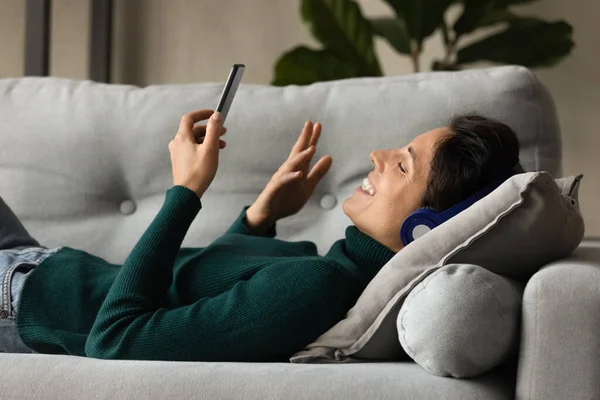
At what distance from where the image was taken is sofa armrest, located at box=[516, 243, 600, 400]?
0.86 m

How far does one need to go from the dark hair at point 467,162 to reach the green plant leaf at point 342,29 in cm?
163

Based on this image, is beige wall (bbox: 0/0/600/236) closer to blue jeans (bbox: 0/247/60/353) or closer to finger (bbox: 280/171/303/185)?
finger (bbox: 280/171/303/185)

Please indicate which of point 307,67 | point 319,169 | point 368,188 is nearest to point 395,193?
point 368,188

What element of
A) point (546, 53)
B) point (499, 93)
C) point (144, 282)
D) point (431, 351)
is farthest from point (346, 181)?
point (546, 53)

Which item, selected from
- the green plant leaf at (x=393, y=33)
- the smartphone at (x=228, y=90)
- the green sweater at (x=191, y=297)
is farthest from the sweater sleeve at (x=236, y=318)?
the green plant leaf at (x=393, y=33)

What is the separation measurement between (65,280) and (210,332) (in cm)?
41

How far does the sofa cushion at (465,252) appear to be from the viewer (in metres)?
1.04

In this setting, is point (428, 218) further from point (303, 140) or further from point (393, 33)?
point (393, 33)

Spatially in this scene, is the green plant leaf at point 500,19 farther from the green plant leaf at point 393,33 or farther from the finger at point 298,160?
the finger at point 298,160

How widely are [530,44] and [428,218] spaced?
189cm

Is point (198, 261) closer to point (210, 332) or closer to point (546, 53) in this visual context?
point (210, 332)

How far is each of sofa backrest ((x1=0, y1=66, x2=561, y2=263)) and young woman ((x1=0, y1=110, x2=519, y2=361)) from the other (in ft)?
0.52

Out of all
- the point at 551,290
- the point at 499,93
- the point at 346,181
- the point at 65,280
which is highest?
the point at 499,93

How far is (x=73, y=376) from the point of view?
3.11 feet
